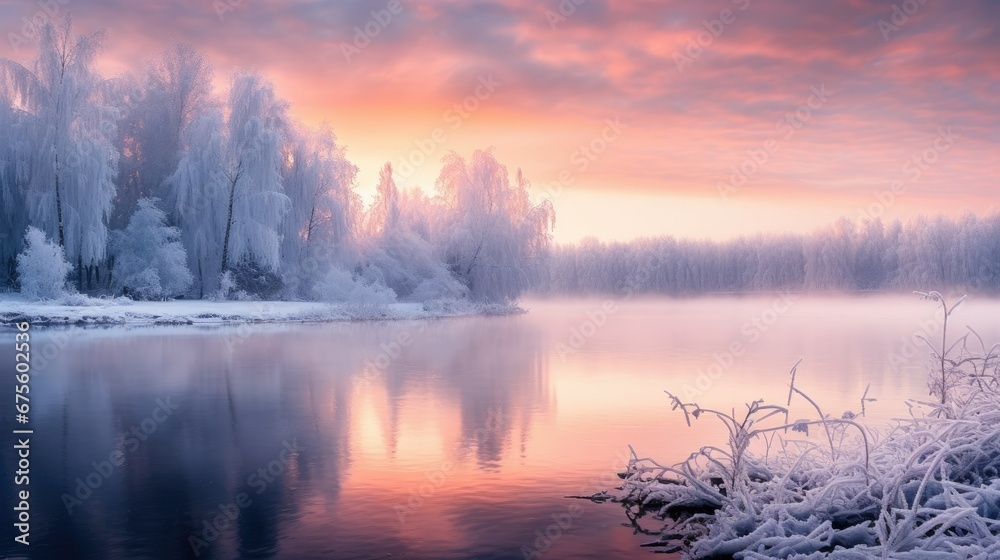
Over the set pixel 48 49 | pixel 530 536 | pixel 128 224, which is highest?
pixel 48 49

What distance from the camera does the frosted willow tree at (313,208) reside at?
43406mm

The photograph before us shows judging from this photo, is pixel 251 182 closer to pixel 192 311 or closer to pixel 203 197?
pixel 203 197

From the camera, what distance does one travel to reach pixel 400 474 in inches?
344

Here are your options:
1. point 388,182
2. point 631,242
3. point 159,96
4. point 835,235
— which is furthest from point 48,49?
point 631,242

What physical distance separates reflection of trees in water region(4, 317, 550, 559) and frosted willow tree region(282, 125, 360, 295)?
1894 cm

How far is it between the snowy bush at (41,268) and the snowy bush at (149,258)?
4430 mm

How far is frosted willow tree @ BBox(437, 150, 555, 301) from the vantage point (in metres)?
49.1

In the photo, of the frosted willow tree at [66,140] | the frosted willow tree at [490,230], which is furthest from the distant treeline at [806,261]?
the frosted willow tree at [66,140]

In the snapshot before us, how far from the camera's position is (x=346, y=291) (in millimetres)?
40750

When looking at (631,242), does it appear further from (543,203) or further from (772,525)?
(772,525)

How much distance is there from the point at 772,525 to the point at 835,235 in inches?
4559

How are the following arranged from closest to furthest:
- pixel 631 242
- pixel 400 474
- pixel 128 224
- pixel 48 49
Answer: pixel 400 474, pixel 48 49, pixel 128 224, pixel 631 242

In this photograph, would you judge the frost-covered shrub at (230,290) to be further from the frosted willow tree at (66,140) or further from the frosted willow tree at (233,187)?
the frosted willow tree at (66,140)

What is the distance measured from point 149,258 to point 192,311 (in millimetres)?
4530
